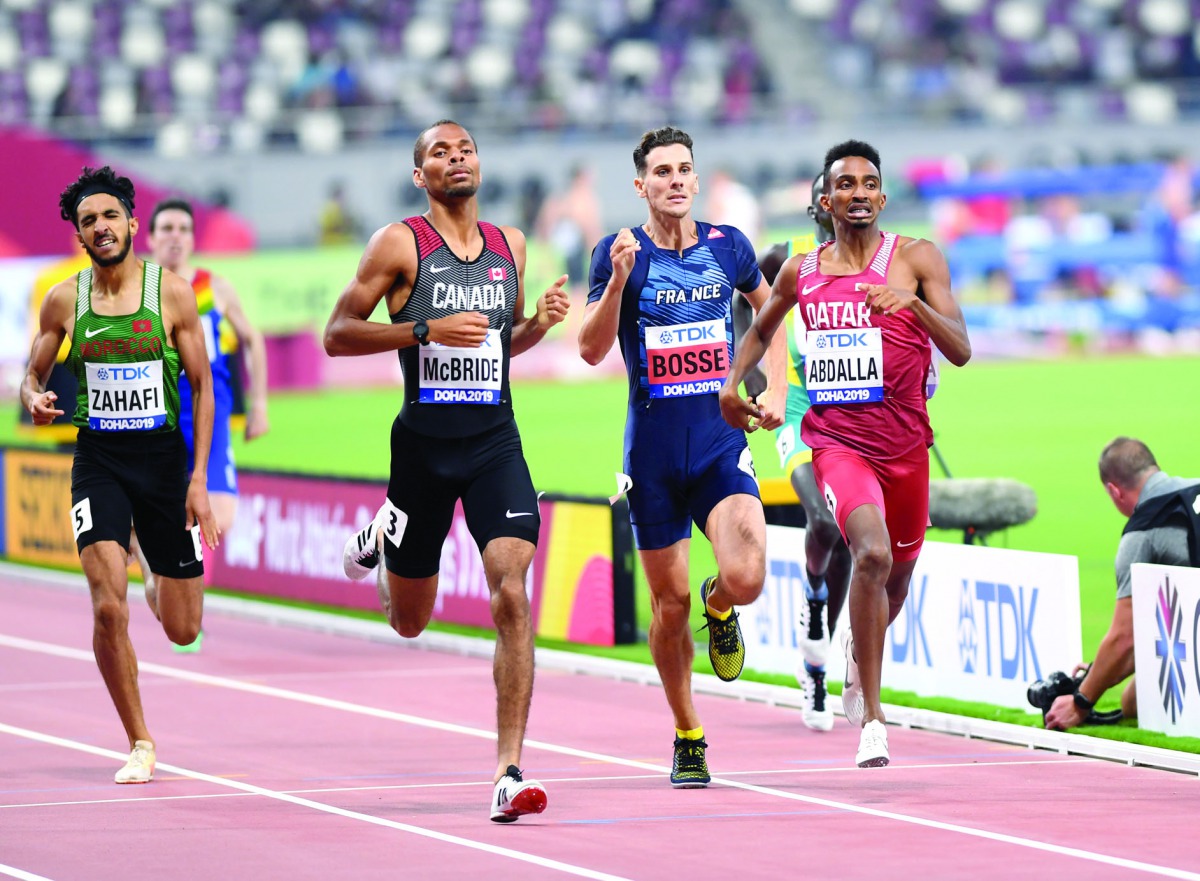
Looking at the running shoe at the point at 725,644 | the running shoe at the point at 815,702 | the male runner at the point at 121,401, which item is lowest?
the running shoe at the point at 815,702

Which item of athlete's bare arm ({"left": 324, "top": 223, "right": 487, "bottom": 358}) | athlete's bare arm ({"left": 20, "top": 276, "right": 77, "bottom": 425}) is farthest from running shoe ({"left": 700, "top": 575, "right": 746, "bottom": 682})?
athlete's bare arm ({"left": 20, "top": 276, "right": 77, "bottom": 425})

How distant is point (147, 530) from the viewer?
866 centimetres

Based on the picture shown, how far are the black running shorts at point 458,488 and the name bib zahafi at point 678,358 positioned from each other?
60cm

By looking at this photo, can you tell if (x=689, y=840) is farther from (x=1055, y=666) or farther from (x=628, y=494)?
(x=1055, y=666)

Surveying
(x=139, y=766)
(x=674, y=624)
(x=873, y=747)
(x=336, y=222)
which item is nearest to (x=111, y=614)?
(x=139, y=766)

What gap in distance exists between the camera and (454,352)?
25.4 feet

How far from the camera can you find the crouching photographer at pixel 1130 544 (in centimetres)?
888

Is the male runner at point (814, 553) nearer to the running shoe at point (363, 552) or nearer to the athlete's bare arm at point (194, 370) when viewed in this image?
the running shoe at point (363, 552)

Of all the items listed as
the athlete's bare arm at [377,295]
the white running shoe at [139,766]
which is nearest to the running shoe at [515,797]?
the athlete's bare arm at [377,295]

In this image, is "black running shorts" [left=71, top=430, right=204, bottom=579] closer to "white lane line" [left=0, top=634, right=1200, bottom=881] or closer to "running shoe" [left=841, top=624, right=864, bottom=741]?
"white lane line" [left=0, top=634, right=1200, bottom=881]

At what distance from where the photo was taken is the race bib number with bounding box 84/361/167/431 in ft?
27.7

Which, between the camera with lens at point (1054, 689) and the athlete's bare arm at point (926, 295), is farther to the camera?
the camera with lens at point (1054, 689)

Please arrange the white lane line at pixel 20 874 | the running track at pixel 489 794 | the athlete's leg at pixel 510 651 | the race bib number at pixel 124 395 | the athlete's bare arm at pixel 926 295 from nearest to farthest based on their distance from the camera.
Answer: the white lane line at pixel 20 874
the running track at pixel 489 794
the athlete's leg at pixel 510 651
the athlete's bare arm at pixel 926 295
the race bib number at pixel 124 395

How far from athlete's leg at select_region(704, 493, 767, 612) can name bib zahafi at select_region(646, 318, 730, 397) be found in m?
0.47
